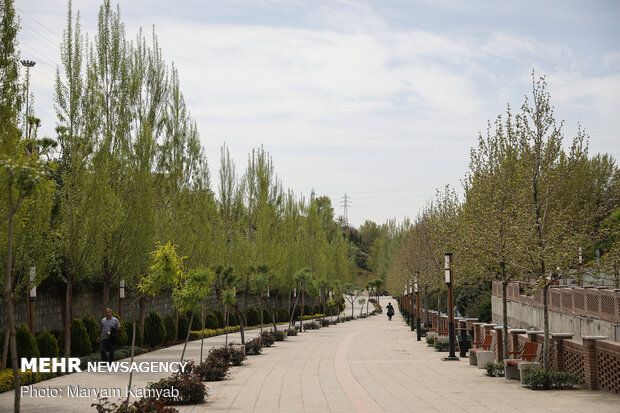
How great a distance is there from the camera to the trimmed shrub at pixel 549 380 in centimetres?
1384

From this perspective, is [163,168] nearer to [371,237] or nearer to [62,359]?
[62,359]

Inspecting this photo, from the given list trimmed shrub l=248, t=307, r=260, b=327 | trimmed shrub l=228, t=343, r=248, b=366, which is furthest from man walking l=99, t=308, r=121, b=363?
trimmed shrub l=248, t=307, r=260, b=327

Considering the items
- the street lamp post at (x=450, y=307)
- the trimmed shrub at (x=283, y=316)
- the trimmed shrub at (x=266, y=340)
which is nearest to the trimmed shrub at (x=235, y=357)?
the street lamp post at (x=450, y=307)

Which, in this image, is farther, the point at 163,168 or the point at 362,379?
the point at 163,168

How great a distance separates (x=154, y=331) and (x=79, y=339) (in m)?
6.90

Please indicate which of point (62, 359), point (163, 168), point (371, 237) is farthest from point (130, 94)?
point (371, 237)

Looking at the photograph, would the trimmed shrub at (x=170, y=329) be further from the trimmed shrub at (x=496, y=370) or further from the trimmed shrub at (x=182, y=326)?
the trimmed shrub at (x=496, y=370)

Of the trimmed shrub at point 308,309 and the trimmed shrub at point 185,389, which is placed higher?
the trimmed shrub at point 185,389

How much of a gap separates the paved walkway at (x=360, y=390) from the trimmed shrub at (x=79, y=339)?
7.58ft

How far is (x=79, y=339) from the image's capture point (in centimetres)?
2036

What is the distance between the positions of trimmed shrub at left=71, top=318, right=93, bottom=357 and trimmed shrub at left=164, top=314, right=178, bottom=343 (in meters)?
8.50

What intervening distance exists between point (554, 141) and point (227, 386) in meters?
10.0

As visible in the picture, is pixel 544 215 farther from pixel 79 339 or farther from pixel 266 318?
pixel 266 318

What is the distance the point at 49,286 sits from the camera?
21.7 metres
